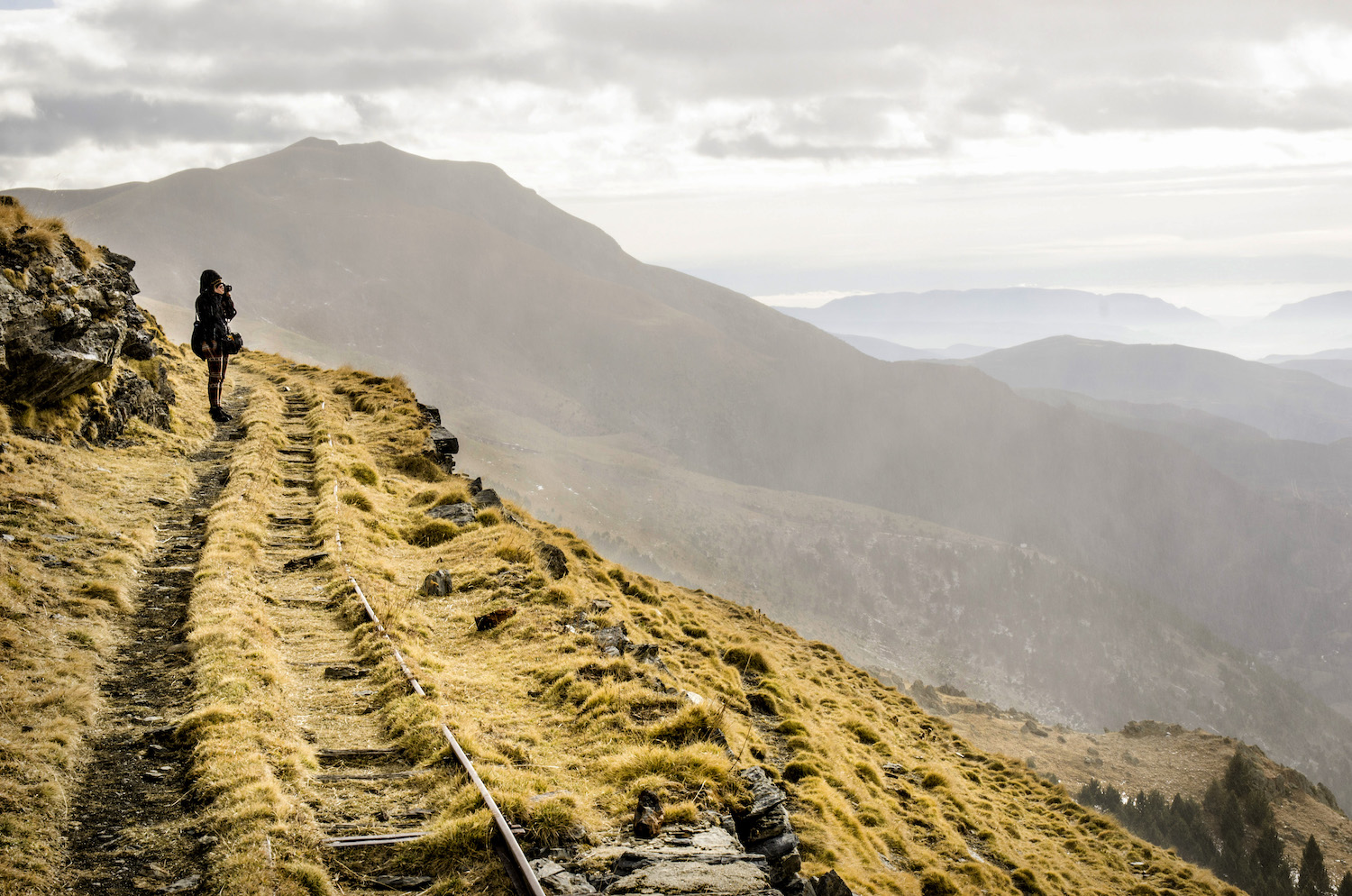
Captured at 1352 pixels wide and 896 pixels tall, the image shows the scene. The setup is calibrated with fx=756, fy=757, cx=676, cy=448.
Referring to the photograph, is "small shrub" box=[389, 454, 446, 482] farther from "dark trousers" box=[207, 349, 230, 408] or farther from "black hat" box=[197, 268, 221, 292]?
"black hat" box=[197, 268, 221, 292]

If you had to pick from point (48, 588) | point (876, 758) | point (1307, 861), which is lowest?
point (1307, 861)

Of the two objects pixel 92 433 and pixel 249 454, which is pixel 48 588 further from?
pixel 249 454

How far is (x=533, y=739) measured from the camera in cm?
982

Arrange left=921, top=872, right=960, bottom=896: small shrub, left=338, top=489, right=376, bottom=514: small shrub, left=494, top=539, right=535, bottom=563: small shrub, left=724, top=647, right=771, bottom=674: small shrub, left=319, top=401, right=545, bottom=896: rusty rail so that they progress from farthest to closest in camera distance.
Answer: left=724, top=647, right=771, bottom=674: small shrub, left=338, top=489, right=376, bottom=514: small shrub, left=494, top=539, right=535, bottom=563: small shrub, left=921, top=872, right=960, bottom=896: small shrub, left=319, top=401, right=545, bottom=896: rusty rail

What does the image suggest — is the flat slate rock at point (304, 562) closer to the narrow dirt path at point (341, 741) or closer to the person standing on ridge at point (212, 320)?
the narrow dirt path at point (341, 741)

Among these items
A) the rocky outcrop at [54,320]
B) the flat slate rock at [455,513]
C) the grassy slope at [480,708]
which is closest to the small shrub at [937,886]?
the grassy slope at [480,708]

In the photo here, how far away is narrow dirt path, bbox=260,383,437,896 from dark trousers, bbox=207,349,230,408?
377 inches

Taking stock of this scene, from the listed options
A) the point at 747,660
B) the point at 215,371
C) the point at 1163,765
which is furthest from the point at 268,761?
the point at 1163,765

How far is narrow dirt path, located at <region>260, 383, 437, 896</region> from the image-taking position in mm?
6836

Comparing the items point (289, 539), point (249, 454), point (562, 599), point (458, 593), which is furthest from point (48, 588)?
point (249, 454)

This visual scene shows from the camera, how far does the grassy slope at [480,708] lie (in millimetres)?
7379

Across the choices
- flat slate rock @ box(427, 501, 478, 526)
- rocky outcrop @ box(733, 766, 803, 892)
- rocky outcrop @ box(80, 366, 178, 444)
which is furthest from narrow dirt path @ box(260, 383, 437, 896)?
rocky outcrop @ box(80, 366, 178, 444)

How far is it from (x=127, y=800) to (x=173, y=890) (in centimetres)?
164

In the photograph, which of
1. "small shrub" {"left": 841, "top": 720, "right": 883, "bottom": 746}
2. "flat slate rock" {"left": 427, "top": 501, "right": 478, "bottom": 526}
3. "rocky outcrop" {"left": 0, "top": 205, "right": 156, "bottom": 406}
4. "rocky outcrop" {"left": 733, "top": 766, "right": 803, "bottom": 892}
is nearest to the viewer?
"rocky outcrop" {"left": 733, "top": 766, "right": 803, "bottom": 892}
